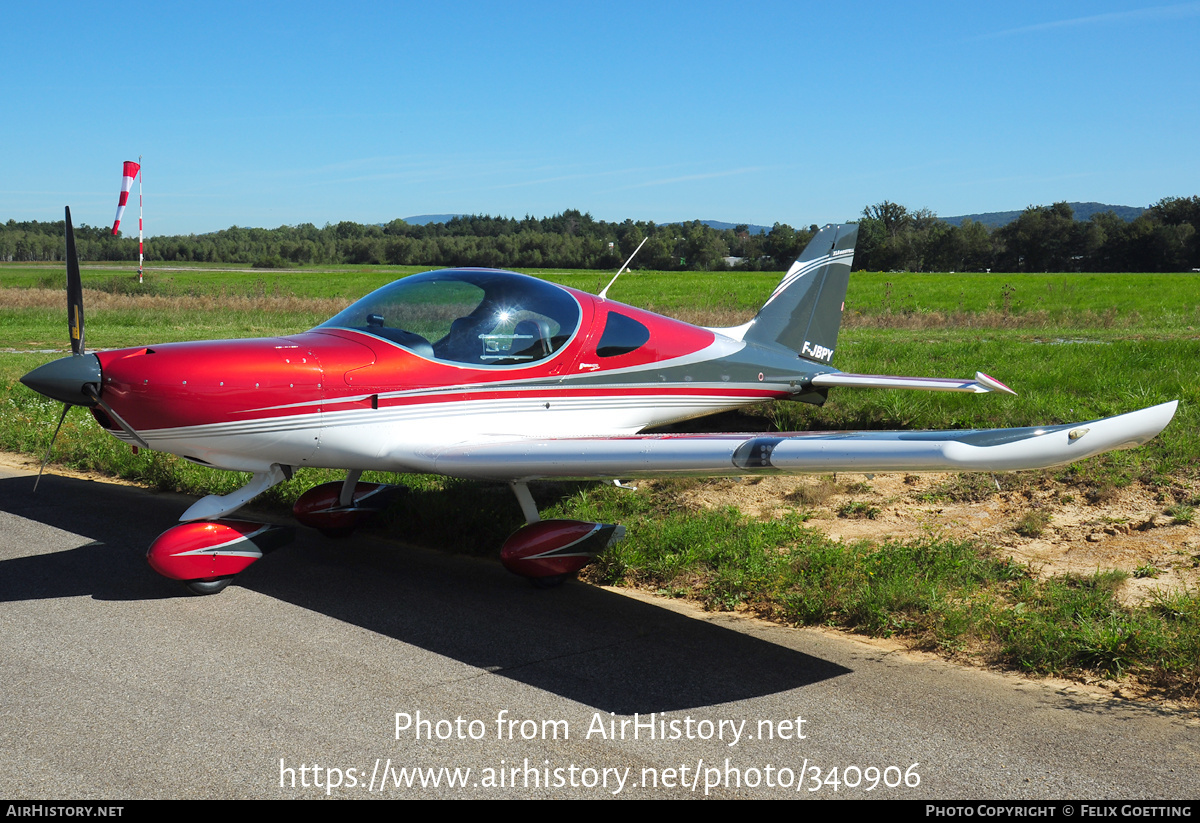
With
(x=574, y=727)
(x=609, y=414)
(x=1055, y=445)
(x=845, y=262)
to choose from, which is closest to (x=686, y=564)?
(x=609, y=414)

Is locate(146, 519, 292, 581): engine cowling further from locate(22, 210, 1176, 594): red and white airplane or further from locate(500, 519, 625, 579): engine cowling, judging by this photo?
locate(500, 519, 625, 579): engine cowling

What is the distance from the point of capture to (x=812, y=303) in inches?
339

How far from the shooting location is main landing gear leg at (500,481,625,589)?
5387 millimetres

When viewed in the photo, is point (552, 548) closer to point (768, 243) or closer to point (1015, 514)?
point (1015, 514)

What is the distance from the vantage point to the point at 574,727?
3.54 metres

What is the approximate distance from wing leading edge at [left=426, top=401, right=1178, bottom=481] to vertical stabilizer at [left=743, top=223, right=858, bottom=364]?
12.0 ft

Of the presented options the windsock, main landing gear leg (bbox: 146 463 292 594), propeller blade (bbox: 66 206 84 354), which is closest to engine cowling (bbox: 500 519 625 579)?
main landing gear leg (bbox: 146 463 292 594)

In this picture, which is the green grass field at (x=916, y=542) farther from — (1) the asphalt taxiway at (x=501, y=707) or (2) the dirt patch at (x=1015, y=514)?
(1) the asphalt taxiway at (x=501, y=707)

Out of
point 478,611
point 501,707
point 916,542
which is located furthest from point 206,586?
point 916,542

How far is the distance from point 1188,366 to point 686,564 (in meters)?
6.23

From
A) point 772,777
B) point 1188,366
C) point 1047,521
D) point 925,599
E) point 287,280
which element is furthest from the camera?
point 287,280

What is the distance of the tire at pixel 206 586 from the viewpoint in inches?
206

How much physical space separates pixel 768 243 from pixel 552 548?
79.7 meters

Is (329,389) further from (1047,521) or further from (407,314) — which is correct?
(1047,521)
